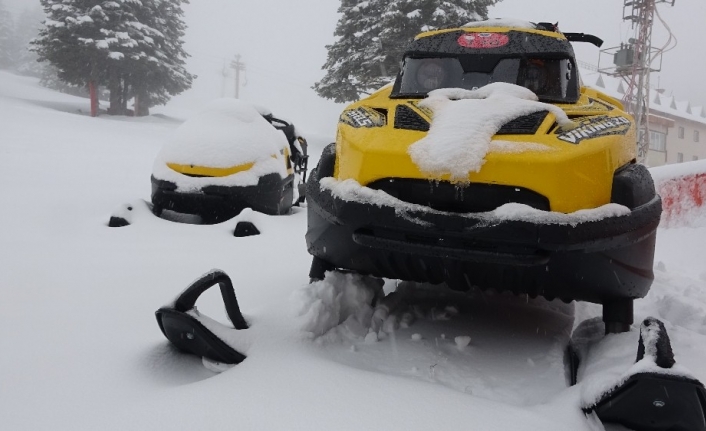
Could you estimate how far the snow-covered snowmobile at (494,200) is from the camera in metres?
2.11

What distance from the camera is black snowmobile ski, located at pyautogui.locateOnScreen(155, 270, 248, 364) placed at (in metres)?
2.08

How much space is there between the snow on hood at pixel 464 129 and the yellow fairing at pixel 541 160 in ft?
0.13

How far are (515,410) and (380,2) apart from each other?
2581 cm

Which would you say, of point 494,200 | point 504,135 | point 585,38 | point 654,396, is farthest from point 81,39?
point 654,396

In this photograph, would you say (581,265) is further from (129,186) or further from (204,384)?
(129,186)

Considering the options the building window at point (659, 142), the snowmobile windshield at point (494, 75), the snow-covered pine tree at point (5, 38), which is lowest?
the building window at point (659, 142)

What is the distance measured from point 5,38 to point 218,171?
8840 cm

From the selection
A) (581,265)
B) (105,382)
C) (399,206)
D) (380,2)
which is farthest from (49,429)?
(380,2)

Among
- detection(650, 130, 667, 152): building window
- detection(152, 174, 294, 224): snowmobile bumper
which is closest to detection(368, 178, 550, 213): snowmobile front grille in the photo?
detection(152, 174, 294, 224): snowmobile bumper

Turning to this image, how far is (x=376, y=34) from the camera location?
83.4 ft

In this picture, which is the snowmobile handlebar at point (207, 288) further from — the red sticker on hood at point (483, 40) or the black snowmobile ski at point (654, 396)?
the red sticker on hood at point (483, 40)

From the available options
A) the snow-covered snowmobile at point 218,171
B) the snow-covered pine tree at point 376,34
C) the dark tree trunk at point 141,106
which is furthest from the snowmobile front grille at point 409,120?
the dark tree trunk at point 141,106

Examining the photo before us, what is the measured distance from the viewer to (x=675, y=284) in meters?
4.26

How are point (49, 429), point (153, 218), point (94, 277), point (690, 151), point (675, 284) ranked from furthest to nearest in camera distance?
point (690, 151) → point (153, 218) → point (675, 284) → point (94, 277) → point (49, 429)
